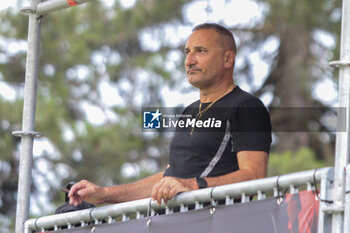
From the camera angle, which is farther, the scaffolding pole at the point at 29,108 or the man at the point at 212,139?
the scaffolding pole at the point at 29,108

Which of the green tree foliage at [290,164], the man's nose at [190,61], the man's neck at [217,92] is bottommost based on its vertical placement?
the green tree foliage at [290,164]

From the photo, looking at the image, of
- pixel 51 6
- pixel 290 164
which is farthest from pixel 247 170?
pixel 290 164

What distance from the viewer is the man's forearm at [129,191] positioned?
12.7 ft

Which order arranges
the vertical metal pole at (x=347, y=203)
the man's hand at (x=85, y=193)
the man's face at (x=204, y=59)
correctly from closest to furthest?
the vertical metal pole at (x=347, y=203)
the man's hand at (x=85, y=193)
the man's face at (x=204, y=59)

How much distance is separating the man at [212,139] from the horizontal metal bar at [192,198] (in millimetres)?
63

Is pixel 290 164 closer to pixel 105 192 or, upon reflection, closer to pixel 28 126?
pixel 28 126

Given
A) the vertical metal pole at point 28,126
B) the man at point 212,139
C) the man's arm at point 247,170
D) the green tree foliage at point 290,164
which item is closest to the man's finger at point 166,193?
the man at point 212,139

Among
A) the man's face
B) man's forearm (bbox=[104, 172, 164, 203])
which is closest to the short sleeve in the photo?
the man's face

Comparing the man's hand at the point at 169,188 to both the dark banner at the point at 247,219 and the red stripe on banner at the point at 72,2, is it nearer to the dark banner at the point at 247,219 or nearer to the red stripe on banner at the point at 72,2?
the dark banner at the point at 247,219

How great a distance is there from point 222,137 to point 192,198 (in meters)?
0.46

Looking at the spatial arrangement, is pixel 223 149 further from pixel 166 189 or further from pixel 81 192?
pixel 81 192

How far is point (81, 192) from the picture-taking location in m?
3.74

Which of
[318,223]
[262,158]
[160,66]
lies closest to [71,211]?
[262,158]

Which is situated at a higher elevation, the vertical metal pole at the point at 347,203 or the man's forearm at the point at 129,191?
the vertical metal pole at the point at 347,203
